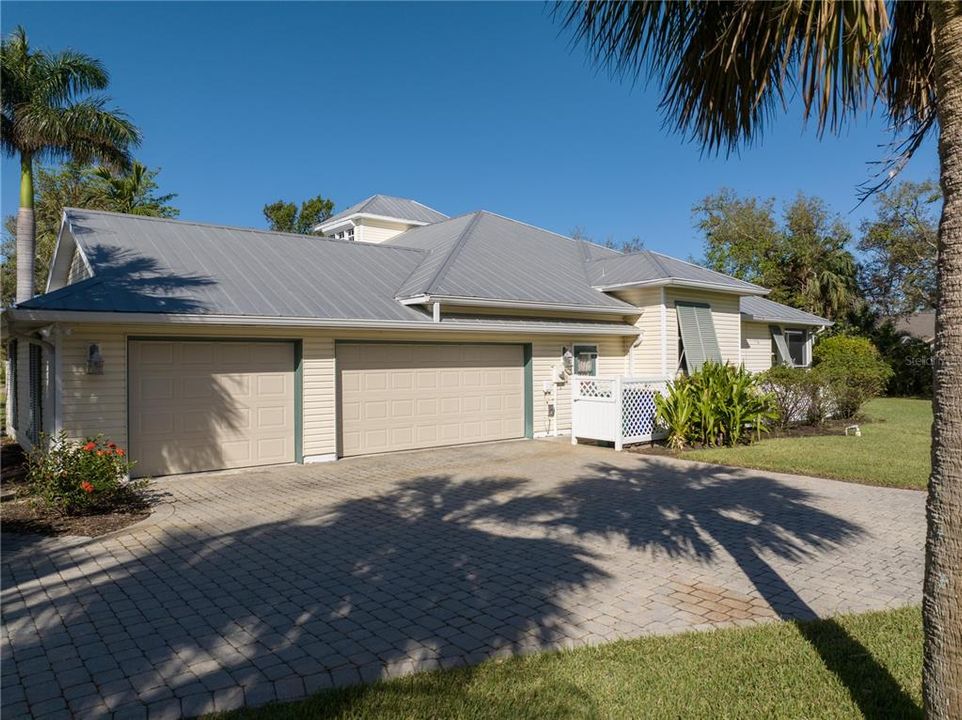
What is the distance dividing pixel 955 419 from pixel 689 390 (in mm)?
12105

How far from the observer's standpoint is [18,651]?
176 inches

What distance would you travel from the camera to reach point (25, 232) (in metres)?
17.3

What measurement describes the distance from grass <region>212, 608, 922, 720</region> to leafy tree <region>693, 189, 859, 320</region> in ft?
104

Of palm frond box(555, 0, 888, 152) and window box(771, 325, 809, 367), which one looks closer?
palm frond box(555, 0, 888, 152)

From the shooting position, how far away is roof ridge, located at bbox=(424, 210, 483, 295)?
1400 centimetres

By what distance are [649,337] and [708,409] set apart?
10.2 feet

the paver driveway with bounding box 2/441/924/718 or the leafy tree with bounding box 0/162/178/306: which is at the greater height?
the leafy tree with bounding box 0/162/178/306

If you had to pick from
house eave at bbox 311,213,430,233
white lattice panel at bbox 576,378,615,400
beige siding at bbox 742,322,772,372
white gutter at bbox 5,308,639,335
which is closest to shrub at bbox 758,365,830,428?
white gutter at bbox 5,308,639,335

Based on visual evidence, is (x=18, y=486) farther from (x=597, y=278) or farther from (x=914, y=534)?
(x=597, y=278)

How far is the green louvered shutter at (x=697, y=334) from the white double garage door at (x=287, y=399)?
177 inches

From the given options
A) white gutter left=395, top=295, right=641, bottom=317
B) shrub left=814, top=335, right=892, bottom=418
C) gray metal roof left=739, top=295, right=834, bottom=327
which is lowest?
shrub left=814, top=335, right=892, bottom=418

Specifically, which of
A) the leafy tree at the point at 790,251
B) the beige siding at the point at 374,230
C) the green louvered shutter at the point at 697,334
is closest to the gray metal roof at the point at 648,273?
the green louvered shutter at the point at 697,334

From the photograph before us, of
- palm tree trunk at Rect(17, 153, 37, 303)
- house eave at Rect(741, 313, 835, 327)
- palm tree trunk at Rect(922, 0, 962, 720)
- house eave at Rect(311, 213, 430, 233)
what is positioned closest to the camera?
palm tree trunk at Rect(922, 0, 962, 720)

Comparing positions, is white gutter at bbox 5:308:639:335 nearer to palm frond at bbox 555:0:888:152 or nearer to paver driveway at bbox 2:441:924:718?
paver driveway at bbox 2:441:924:718
